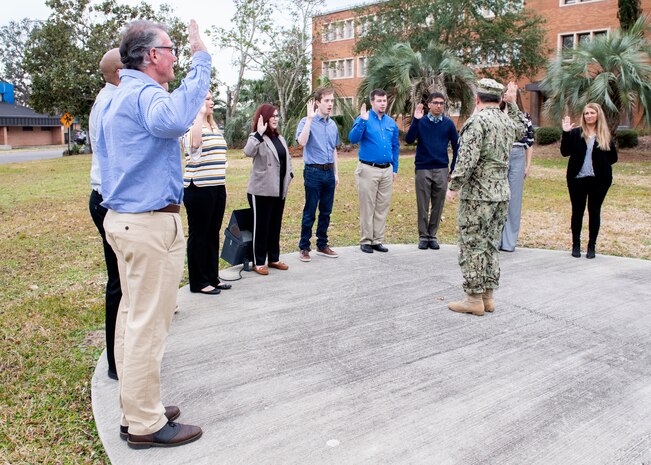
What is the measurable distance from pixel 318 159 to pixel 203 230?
189 cm

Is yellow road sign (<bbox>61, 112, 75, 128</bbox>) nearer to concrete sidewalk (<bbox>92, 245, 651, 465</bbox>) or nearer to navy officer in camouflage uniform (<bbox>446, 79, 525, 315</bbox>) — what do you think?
concrete sidewalk (<bbox>92, 245, 651, 465</bbox>)

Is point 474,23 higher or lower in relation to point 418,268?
higher

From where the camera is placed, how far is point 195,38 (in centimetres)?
281

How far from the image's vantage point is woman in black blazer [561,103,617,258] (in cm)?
673

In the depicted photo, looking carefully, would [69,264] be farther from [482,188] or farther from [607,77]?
[607,77]

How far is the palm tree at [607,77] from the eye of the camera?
18.2 m

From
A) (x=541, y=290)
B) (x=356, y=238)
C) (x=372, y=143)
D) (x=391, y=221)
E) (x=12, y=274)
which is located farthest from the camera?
(x=391, y=221)

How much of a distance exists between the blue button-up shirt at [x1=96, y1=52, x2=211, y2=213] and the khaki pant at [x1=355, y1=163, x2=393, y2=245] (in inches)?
175

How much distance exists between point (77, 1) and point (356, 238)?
33.7 metres

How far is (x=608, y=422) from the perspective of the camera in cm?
309

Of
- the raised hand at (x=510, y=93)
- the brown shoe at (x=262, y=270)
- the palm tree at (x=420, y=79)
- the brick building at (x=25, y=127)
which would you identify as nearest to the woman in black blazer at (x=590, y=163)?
the raised hand at (x=510, y=93)

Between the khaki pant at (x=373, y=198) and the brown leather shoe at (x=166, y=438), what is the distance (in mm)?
4503

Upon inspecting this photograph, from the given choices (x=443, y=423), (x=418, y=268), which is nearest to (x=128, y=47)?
(x=443, y=423)

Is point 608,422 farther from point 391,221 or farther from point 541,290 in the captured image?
point 391,221
